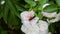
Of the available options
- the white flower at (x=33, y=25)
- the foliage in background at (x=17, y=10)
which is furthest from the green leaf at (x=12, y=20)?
the white flower at (x=33, y=25)

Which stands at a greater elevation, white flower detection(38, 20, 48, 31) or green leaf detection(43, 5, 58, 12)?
green leaf detection(43, 5, 58, 12)

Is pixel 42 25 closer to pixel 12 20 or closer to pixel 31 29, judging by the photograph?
pixel 31 29

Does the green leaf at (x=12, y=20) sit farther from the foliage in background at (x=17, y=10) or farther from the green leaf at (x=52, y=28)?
the green leaf at (x=52, y=28)

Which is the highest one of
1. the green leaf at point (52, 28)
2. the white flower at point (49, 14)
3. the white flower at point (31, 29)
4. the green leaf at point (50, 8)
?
the green leaf at point (50, 8)

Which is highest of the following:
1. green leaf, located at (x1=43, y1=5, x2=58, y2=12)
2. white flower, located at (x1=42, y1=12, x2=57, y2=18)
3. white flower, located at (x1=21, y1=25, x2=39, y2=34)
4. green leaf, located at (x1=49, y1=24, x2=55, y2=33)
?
green leaf, located at (x1=43, y1=5, x2=58, y2=12)

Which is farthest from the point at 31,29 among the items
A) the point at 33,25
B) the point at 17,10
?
the point at 17,10

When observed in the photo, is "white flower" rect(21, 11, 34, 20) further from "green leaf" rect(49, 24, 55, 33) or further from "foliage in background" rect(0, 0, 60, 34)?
"green leaf" rect(49, 24, 55, 33)

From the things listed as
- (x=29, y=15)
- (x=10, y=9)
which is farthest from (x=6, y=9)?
(x=29, y=15)

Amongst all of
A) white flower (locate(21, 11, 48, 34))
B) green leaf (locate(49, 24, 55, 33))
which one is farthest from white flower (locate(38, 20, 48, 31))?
green leaf (locate(49, 24, 55, 33))

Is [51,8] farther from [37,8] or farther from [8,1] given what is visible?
[8,1]

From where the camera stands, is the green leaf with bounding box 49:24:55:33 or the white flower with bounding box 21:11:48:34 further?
the green leaf with bounding box 49:24:55:33

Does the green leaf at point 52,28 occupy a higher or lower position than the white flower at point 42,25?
lower
